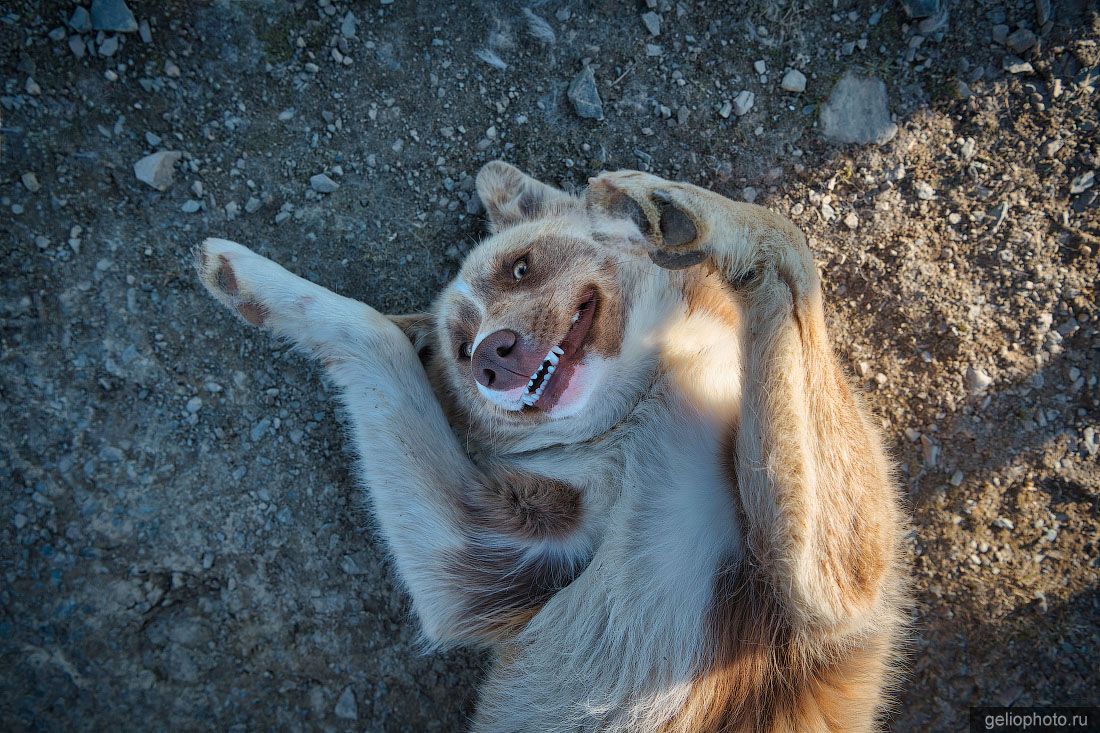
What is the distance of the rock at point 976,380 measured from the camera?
11.3ft

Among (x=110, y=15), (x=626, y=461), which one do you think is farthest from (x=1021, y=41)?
(x=110, y=15)

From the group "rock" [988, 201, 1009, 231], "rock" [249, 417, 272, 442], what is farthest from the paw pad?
"rock" [988, 201, 1009, 231]

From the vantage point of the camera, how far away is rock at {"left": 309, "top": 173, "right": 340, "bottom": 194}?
3604 mm

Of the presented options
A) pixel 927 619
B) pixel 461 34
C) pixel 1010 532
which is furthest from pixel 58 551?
pixel 1010 532

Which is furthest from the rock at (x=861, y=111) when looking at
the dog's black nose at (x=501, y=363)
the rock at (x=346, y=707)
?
the rock at (x=346, y=707)

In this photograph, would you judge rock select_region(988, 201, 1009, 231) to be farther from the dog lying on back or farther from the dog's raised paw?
the dog's raised paw

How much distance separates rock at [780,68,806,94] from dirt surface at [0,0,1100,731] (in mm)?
42

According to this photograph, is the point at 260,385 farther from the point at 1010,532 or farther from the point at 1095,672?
the point at 1095,672

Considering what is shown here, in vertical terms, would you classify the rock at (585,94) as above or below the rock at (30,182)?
above

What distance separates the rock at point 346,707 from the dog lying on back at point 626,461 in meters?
0.77

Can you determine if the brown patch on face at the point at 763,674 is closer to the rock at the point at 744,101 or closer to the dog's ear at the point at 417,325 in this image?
the dog's ear at the point at 417,325

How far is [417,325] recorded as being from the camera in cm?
354

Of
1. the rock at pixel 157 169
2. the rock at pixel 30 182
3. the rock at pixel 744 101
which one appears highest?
the rock at pixel 744 101

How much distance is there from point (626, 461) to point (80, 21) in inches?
140
